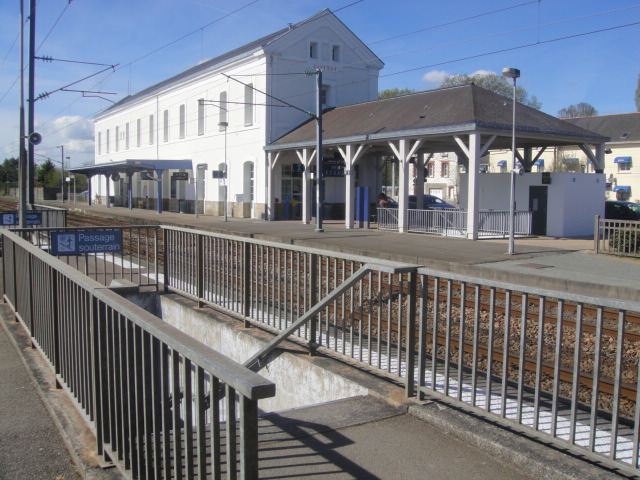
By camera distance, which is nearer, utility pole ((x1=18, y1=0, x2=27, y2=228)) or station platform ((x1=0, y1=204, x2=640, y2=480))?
station platform ((x1=0, y1=204, x2=640, y2=480))

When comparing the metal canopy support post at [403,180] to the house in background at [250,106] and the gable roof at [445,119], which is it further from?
the house in background at [250,106]

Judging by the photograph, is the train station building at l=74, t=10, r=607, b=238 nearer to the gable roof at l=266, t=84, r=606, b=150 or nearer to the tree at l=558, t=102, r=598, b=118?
the gable roof at l=266, t=84, r=606, b=150

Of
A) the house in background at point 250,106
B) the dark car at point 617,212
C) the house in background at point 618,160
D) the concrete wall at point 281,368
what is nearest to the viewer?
the concrete wall at point 281,368

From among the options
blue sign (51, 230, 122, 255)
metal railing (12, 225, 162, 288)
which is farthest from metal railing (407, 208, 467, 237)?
blue sign (51, 230, 122, 255)

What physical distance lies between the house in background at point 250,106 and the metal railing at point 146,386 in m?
26.8

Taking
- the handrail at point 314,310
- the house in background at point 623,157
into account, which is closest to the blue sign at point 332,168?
the handrail at point 314,310

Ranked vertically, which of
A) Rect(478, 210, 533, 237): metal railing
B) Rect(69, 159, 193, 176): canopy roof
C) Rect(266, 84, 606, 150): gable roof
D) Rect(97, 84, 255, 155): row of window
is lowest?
Rect(478, 210, 533, 237): metal railing

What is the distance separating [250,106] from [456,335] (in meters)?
31.5

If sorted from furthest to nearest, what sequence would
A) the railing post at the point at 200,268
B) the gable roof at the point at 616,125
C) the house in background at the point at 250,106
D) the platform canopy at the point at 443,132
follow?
the gable roof at the point at 616,125 → the house in background at the point at 250,106 → the platform canopy at the point at 443,132 → the railing post at the point at 200,268

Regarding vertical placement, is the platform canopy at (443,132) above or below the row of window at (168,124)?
below

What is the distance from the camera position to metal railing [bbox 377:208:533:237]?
914 inches

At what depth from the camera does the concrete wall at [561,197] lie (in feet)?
76.0

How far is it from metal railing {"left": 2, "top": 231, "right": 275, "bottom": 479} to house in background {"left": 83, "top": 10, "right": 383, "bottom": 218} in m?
26.8

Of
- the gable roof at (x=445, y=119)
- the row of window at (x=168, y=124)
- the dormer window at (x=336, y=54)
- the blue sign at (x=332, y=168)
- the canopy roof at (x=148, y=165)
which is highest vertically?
the dormer window at (x=336, y=54)
